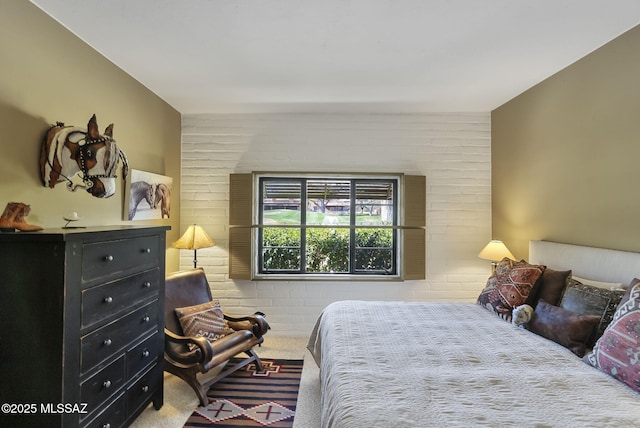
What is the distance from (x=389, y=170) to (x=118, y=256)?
9.37 ft

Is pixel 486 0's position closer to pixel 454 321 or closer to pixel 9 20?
pixel 454 321

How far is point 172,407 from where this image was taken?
2.39 m

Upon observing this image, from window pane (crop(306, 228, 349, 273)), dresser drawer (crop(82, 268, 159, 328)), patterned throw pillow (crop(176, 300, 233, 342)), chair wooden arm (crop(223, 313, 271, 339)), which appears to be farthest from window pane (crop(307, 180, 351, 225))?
dresser drawer (crop(82, 268, 159, 328))

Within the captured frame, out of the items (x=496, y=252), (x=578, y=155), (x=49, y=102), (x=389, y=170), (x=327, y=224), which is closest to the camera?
(x=49, y=102)

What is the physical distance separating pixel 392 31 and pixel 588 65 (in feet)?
5.28

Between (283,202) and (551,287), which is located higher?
(283,202)

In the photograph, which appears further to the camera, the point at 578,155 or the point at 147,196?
the point at 147,196

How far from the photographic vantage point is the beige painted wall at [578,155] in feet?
7.06

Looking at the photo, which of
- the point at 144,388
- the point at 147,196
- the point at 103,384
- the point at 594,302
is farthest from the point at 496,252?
the point at 147,196

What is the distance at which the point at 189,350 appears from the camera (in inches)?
98.9

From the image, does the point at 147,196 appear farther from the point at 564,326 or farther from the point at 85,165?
the point at 564,326

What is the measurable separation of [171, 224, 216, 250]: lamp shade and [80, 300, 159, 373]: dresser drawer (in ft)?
3.51

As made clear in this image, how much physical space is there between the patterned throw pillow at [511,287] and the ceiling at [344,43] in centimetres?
165

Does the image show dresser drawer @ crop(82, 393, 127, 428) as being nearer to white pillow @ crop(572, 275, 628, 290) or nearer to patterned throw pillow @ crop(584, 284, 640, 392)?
patterned throw pillow @ crop(584, 284, 640, 392)
